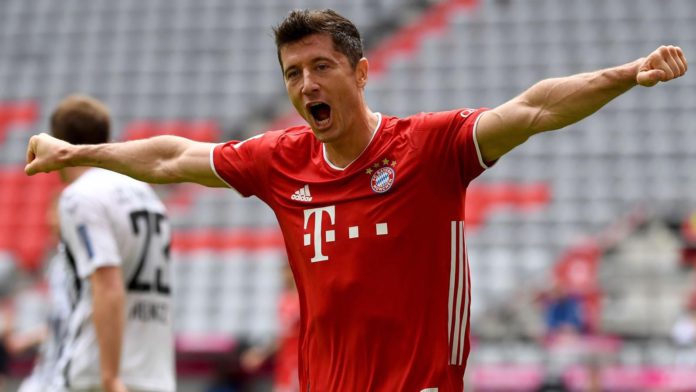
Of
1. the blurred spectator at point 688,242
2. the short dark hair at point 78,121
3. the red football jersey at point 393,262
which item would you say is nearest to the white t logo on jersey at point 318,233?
the red football jersey at point 393,262

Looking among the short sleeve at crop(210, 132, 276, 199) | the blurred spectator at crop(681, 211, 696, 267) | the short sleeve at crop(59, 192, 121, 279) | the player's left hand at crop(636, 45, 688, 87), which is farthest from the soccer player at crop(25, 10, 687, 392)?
the blurred spectator at crop(681, 211, 696, 267)

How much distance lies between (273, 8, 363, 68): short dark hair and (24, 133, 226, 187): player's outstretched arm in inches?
22.4

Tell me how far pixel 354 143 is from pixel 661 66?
1136mm

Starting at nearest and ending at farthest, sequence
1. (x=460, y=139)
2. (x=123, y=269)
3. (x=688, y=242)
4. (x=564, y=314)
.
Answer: (x=460, y=139) < (x=123, y=269) < (x=564, y=314) < (x=688, y=242)

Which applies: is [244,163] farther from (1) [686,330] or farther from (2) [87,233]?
(1) [686,330]

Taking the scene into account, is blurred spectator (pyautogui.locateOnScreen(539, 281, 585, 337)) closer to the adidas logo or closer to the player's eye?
the adidas logo

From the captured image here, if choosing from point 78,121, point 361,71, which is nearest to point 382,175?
point 361,71

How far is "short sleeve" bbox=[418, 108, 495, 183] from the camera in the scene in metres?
3.51

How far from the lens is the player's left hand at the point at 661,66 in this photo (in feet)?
10.2

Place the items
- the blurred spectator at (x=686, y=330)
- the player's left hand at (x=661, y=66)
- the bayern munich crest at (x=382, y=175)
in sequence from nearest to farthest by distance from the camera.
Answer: the player's left hand at (x=661, y=66) < the bayern munich crest at (x=382, y=175) < the blurred spectator at (x=686, y=330)

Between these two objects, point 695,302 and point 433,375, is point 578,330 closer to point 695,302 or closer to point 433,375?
point 695,302

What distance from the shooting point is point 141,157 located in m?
3.92

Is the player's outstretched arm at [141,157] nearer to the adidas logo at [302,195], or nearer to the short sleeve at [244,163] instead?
the short sleeve at [244,163]

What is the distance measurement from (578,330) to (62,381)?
8049 mm
